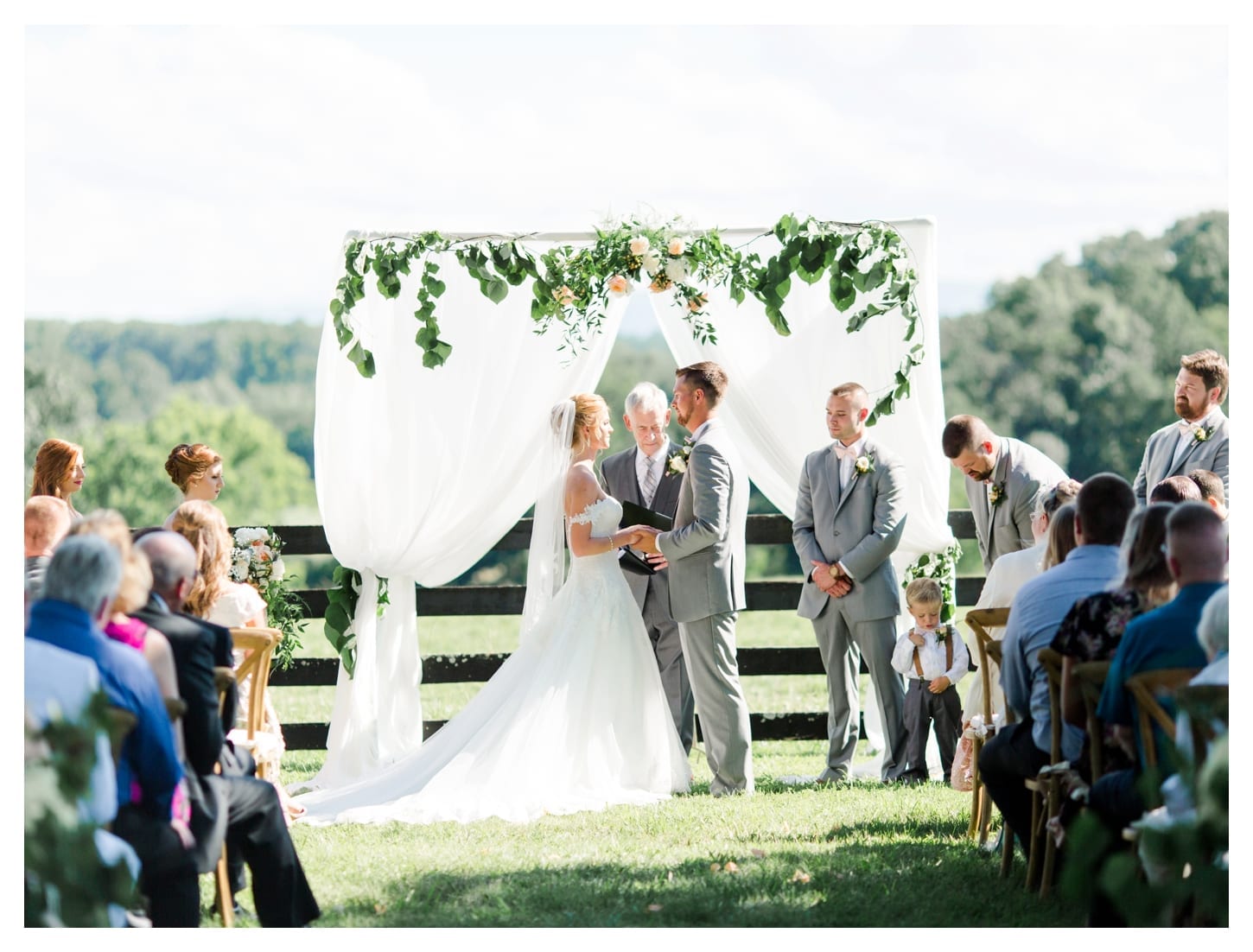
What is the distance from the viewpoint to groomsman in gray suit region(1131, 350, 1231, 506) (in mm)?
6094

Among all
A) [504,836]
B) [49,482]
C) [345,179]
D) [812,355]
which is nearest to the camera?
[504,836]

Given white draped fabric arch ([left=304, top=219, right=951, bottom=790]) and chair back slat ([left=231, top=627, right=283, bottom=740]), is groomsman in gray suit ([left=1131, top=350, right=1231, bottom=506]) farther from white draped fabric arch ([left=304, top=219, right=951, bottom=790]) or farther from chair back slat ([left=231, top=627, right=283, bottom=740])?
chair back slat ([left=231, top=627, right=283, bottom=740])

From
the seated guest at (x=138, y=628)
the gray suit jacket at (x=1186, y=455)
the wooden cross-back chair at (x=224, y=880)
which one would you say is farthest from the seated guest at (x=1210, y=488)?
the seated guest at (x=138, y=628)

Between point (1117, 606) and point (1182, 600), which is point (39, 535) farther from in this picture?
point (1182, 600)

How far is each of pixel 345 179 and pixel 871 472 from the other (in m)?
36.2

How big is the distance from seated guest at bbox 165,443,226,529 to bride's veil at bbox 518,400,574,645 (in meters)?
1.38

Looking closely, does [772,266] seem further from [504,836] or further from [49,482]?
[49,482]

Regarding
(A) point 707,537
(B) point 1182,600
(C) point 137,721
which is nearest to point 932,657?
(A) point 707,537

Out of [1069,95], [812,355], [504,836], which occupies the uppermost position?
[1069,95]

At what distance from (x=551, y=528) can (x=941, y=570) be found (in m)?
1.92

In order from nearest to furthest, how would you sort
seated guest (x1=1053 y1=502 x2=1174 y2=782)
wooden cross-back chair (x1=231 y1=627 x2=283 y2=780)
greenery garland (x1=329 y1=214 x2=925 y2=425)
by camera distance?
seated guest (x1=1053 y1=502 x2=1174 y2=782)
wooden cross-back chair (x1=231 y1=627 x2=283 y2=780)
greenery garland (x1=329 y1=214 x2=925 y2=425)

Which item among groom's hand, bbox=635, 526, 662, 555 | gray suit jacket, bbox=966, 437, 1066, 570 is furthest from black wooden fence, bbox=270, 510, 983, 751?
groom's hand, bbox=635, 526, 662, 555

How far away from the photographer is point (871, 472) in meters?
6.45
